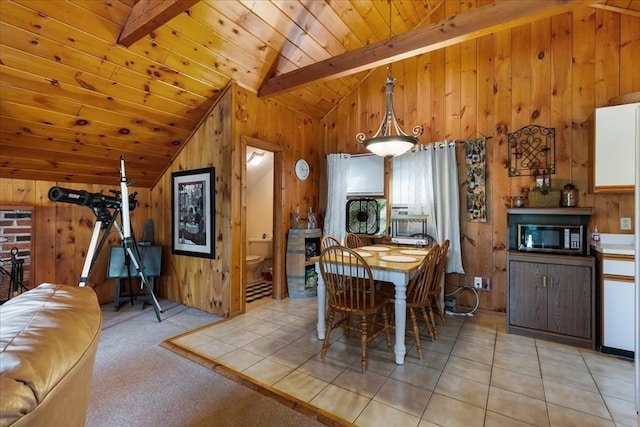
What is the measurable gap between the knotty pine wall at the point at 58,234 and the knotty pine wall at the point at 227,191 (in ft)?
2.06

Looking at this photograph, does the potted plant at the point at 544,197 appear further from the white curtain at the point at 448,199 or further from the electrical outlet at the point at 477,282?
the electrical outlet at the point at 477,282

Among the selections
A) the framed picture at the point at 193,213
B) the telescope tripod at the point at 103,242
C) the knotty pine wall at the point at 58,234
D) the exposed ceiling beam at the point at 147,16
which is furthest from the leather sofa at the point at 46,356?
the knotty pine wall at the point at 58,234

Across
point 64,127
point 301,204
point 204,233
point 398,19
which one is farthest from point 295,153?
point 64,127

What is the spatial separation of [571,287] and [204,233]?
11.9ft

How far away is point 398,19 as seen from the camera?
11.8 feet

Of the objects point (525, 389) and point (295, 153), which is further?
point (295, 153)

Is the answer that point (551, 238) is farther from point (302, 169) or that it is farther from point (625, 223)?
point (302, 169)

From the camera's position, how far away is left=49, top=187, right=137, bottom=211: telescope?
251cm

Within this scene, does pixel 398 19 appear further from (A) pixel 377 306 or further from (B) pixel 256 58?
(A) pixel 377 306

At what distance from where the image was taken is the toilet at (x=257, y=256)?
183 inches

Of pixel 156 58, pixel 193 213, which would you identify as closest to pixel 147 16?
pixel 156 58

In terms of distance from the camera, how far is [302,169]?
4211 millimetres

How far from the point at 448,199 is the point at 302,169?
201 centimetres

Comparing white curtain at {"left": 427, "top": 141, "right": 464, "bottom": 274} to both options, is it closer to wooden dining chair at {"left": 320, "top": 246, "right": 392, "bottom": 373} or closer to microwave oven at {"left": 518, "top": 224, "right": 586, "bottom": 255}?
microwave oven at {"left": 518, "top": 224, "right": 586, "bottom": 255}
